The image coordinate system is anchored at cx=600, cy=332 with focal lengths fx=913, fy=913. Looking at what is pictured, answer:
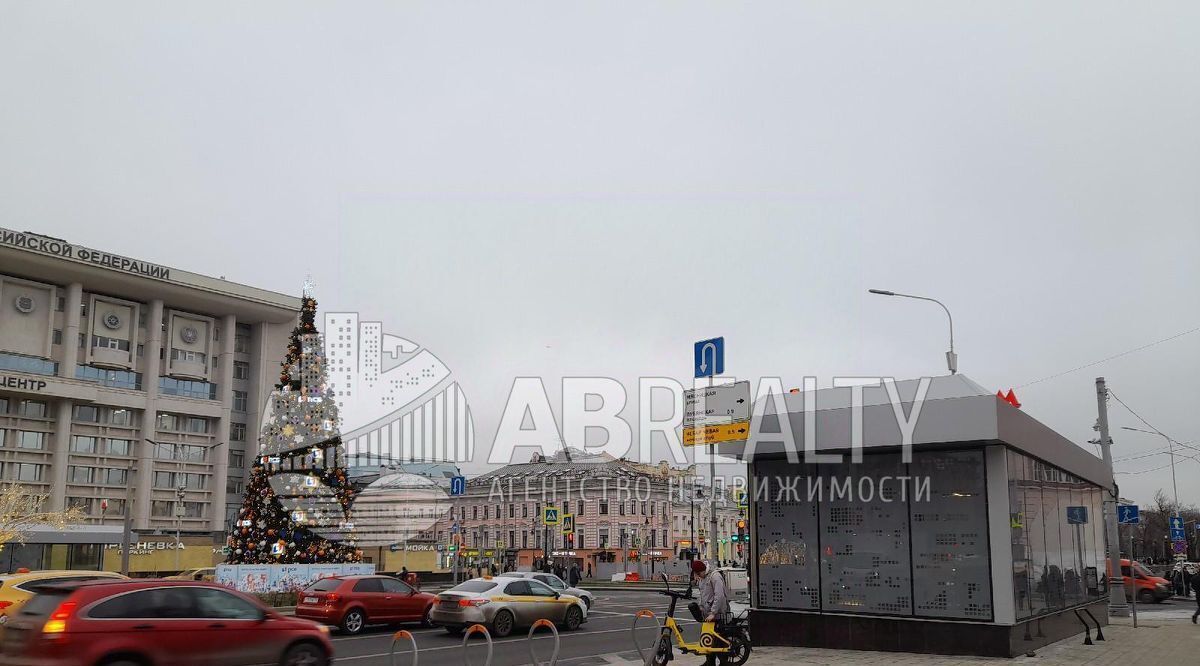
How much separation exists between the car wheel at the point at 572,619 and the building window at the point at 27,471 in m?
61.8

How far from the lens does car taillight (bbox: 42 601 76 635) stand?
1068 cm

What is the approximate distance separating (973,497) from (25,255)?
7221cm

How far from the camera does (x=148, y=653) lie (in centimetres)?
1136

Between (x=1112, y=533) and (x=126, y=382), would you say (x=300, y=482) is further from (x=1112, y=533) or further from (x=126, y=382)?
(x=126, y=382)

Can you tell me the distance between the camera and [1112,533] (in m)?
28.6

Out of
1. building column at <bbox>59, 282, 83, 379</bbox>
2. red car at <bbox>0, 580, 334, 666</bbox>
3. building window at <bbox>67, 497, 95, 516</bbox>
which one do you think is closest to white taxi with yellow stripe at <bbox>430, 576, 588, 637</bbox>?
red car at <bbox>0, 580, 334, 666</bbox>

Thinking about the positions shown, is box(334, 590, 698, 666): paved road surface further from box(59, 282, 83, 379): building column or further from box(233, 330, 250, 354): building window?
box(233, 330, 250, 354): building window

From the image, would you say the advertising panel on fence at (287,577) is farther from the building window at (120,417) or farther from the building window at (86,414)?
the building window at (120,417)

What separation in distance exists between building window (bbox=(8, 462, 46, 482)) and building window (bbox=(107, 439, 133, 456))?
16.9 feet

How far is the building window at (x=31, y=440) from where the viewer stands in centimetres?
6919

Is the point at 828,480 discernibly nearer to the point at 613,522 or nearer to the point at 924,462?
the point at 924,462

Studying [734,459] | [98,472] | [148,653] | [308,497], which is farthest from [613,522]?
[148,653]

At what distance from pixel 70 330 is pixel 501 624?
64897 mm

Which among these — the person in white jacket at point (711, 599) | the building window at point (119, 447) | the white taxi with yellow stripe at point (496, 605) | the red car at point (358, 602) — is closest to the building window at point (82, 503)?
the building window at point (119, 447)
